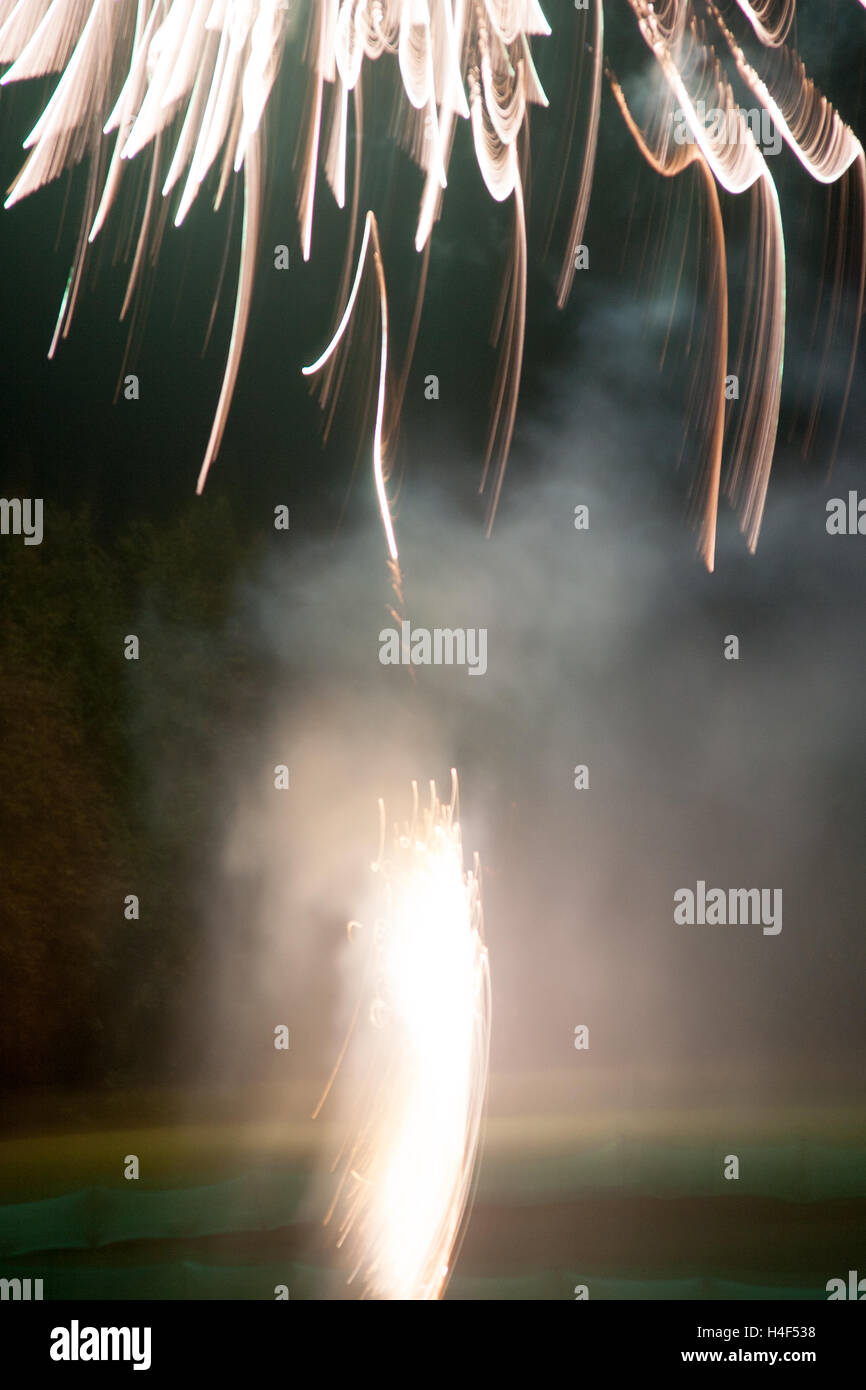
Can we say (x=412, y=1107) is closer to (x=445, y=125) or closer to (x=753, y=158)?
(x=445, y=125)

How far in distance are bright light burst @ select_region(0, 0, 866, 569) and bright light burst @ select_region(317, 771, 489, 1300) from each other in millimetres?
1404

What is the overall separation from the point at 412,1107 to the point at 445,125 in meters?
3.42

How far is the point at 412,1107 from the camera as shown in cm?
332

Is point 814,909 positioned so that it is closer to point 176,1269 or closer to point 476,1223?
point 476,1223

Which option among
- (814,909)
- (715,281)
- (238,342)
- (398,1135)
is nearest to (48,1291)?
(398,1135)

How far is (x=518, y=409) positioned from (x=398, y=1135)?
258 centimetres

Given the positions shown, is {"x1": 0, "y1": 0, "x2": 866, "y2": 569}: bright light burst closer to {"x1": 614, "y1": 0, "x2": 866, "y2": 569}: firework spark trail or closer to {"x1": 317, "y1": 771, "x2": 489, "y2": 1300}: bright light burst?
{"x1": 614, "y1": 0, "x2": 866, "y2": 569}: firework spark trail

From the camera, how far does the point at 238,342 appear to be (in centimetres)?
340

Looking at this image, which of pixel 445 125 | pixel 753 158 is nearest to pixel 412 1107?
pixel 445 125

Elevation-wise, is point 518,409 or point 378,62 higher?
point 378,62

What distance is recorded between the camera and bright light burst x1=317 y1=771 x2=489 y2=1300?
332cm

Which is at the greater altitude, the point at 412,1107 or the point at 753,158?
the point at 753,158

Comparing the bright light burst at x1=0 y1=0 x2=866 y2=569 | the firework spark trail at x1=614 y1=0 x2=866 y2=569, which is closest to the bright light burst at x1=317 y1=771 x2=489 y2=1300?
the bright light burst at x1=0 y1=0 x2=866 y2=569

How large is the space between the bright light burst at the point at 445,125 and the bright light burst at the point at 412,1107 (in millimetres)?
1404
